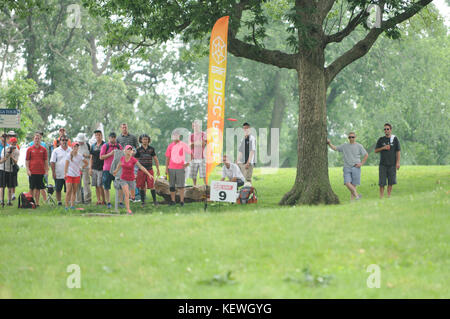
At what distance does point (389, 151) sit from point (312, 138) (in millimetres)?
2146

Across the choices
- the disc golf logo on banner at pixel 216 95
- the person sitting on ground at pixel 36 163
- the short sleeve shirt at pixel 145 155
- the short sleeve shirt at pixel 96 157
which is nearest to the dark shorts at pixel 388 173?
the disc golf logo on banner at pixel 216 95

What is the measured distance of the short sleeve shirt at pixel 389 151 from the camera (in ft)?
51.9

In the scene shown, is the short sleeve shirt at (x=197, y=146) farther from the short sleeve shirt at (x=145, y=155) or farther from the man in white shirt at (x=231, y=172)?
the short sleeve shirt at (x=145, y=155)

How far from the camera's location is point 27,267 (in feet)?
28.9

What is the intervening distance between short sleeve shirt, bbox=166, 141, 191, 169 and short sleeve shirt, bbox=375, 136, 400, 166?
18.0 ft

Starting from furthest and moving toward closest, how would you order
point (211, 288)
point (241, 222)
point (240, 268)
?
point (241, 222), point (240, 268), point (211, 288)

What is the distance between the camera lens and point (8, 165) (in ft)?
61.2

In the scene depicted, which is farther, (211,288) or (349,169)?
(349,169)

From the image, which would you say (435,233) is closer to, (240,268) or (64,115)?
(240,268)

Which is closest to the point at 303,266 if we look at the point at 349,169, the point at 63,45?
the point at 349,169

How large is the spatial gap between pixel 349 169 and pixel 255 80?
34.7 metres

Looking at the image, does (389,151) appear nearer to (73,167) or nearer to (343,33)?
(343,33)

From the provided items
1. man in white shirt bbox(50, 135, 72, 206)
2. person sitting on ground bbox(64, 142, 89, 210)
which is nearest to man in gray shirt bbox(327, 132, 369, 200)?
person sitting on ground bbox(64, 142, 89, 210)

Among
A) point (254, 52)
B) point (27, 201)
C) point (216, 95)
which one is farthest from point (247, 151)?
point (27, 201)
